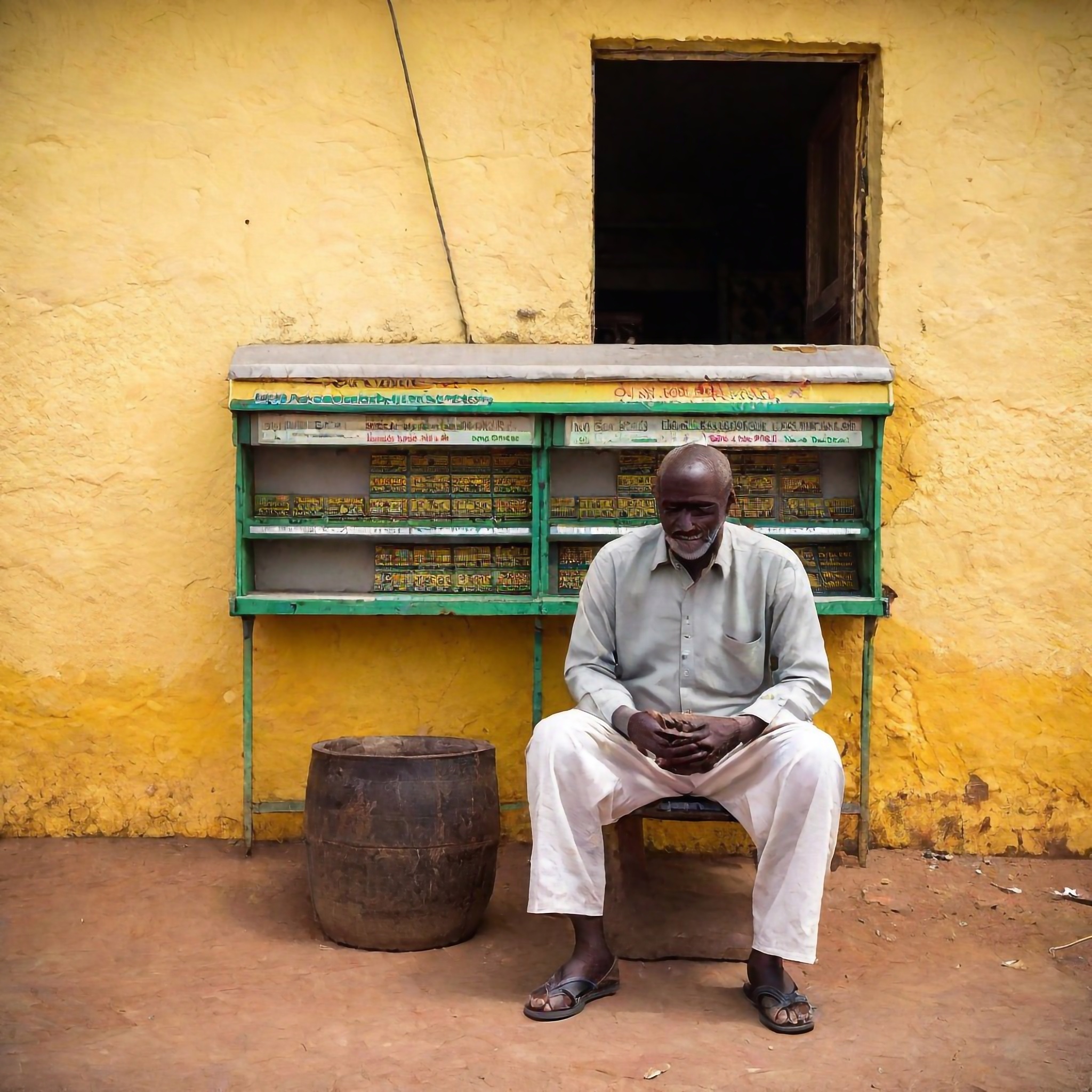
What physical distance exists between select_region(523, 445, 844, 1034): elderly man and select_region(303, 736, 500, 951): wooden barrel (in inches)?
14.8

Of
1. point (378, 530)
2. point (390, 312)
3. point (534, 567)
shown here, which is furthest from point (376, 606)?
point (390, 312)

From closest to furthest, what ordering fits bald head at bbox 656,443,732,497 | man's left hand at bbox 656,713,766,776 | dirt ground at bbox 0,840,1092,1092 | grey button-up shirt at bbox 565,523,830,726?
dirt ground at bbox 0,840,1092,1092
man's left hand at bbox 656,713,766,776
bald head at bbox 656,443,732,497
grey button-up shirt at bbox 565,523,830,726

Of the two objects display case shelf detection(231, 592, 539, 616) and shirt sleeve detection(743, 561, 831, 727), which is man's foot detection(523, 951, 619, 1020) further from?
display case shelf detection(231, 592, 539, 616)

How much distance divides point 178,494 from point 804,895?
8.94 ft

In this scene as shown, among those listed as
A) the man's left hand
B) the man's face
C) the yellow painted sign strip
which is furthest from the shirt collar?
the yellow painted sign strip

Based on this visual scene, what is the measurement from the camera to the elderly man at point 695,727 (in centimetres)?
296

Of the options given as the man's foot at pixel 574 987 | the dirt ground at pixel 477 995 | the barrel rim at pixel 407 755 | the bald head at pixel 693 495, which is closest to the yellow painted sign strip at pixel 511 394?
the bald head at pixel 693 495

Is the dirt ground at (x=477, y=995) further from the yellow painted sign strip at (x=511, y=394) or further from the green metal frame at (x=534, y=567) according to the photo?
the yellow painted sign strip at (x=511, y=394)

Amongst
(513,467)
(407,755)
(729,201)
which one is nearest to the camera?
(407,755)

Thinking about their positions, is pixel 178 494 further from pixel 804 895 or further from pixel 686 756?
pixel 804 895

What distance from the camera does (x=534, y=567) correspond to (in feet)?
13.3

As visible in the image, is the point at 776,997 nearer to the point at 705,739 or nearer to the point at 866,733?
the point at 705,739

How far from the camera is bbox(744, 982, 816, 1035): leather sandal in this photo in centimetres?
289

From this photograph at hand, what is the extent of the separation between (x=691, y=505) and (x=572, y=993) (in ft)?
4.46
